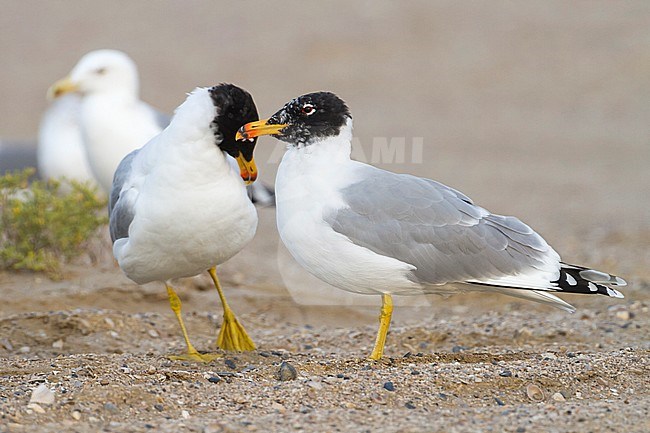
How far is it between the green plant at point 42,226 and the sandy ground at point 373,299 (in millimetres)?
153

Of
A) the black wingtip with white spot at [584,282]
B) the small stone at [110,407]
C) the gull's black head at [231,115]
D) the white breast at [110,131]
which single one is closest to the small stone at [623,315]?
the black wingtip with white spot at [584,282]

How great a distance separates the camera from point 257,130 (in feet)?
17.6

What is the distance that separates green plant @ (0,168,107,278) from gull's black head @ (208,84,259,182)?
2836mm

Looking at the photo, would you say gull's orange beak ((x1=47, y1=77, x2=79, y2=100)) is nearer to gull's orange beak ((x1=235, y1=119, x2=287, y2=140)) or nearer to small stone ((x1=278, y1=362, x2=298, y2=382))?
gull's orange beak ((x1=235, y1=119, x2=287, y2=140))

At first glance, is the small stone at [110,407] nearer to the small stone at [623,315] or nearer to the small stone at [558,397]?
the small stone at [558,397]

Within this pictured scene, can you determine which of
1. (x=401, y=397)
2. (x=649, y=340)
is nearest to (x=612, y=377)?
(x=401, y=397)

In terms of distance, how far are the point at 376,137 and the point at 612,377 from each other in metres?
11.2

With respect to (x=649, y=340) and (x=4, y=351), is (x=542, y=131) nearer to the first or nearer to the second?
(x=649, y=340)

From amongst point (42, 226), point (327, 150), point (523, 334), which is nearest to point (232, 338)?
point (327, 150)

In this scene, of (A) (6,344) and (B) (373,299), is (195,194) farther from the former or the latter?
(B) (373,299)

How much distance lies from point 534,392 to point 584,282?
77 centimetres

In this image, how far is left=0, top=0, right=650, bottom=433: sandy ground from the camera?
439cm

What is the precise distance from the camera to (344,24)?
20.9m

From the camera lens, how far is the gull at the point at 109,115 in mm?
9023
